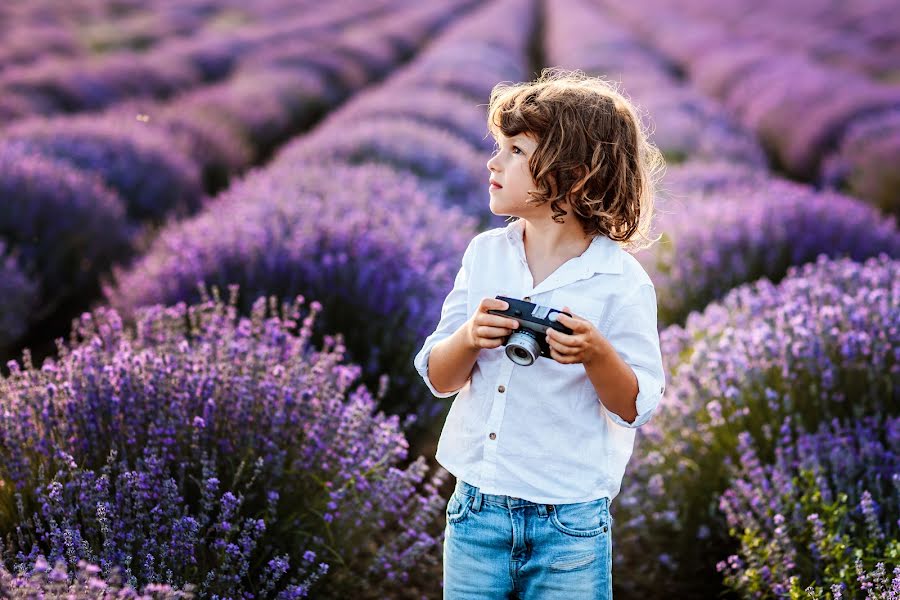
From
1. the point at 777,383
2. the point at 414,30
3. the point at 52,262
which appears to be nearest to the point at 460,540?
the point at 777,383

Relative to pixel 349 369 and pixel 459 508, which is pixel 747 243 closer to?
pixel 349 369

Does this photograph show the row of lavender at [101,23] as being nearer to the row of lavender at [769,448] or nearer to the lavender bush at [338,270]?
the lavender bush at [338,270]

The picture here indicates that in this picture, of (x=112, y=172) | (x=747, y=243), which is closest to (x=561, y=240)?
(x=747, y=243)

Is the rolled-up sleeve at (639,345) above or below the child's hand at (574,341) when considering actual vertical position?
above

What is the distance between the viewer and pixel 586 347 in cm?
140

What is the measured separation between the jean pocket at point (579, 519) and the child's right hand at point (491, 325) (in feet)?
1.17

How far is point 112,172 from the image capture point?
243 inches

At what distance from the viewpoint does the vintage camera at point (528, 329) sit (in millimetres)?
1393

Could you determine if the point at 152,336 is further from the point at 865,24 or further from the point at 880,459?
the point at 865,24

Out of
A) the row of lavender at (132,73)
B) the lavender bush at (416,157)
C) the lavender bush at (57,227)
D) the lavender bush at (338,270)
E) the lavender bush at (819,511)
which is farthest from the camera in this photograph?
the row of lavender at (132,73)

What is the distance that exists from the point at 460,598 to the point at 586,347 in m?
0.56

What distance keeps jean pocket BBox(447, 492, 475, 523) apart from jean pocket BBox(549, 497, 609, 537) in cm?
15

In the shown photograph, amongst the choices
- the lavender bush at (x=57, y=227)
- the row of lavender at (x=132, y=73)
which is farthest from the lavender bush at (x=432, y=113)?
the row of lavender at (x=132, y=73)

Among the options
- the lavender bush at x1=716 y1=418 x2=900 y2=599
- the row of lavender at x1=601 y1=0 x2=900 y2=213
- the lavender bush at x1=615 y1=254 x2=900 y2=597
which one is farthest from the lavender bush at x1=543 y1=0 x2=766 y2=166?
the lavender bush at x1=716 y1=418 x2=900 y2=599
